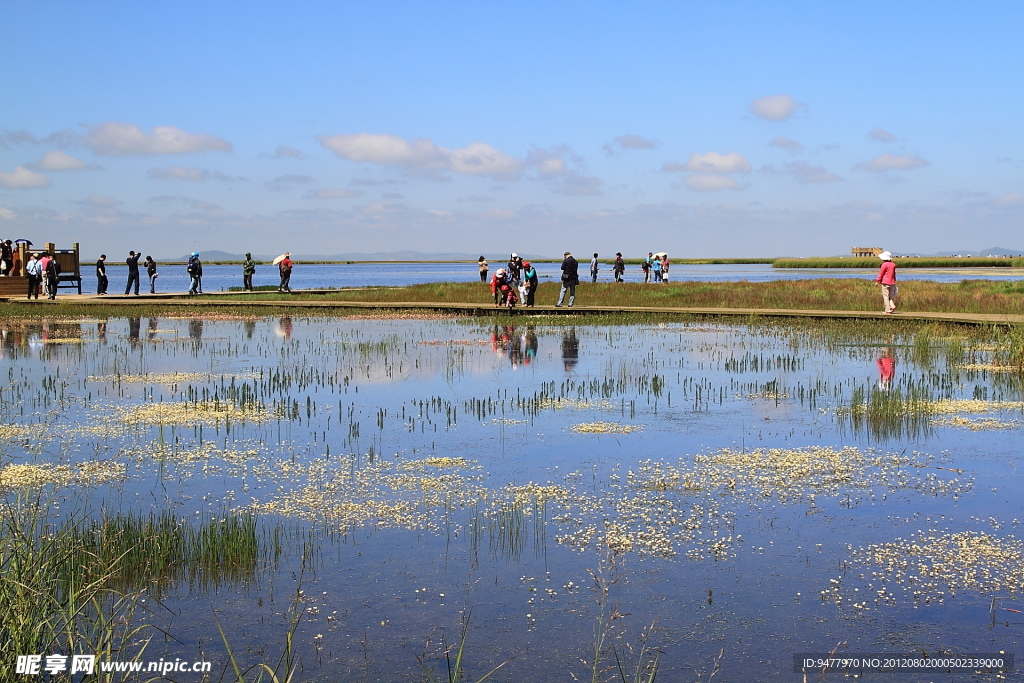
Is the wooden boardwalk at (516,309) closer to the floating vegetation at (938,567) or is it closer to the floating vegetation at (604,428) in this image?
the floating vegetation at (604,428)

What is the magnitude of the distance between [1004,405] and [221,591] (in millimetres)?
11287

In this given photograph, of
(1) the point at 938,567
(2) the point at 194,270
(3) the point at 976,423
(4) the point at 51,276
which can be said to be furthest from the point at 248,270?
(1) the point at 938,567

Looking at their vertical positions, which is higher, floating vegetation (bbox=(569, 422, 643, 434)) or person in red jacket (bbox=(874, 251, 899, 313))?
person in red jacket (bbox=(874, 251, 899, 313))

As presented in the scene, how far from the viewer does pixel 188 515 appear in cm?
807

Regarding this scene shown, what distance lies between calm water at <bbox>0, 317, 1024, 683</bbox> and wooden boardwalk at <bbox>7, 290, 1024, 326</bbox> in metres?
7.87

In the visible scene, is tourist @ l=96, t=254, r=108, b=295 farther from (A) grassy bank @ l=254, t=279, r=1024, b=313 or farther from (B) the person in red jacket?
(B) the person in red jacket

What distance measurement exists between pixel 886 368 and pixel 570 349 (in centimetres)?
659

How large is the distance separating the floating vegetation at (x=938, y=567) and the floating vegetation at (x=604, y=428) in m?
4.66

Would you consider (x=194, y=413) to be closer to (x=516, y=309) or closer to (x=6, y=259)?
(x=516, y=309)

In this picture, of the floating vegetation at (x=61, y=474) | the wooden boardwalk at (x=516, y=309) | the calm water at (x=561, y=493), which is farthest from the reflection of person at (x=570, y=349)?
the floating vegetation at (x=61, y=474)

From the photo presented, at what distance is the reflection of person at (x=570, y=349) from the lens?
18.9 meters

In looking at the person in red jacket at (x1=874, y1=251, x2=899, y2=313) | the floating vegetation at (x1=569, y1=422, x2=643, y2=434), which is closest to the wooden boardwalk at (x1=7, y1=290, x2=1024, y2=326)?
the person in red jacket at (x1=874, y1=251, x2=899, y2=313)

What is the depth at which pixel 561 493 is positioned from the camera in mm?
8969

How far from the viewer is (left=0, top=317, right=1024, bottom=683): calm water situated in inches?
229
